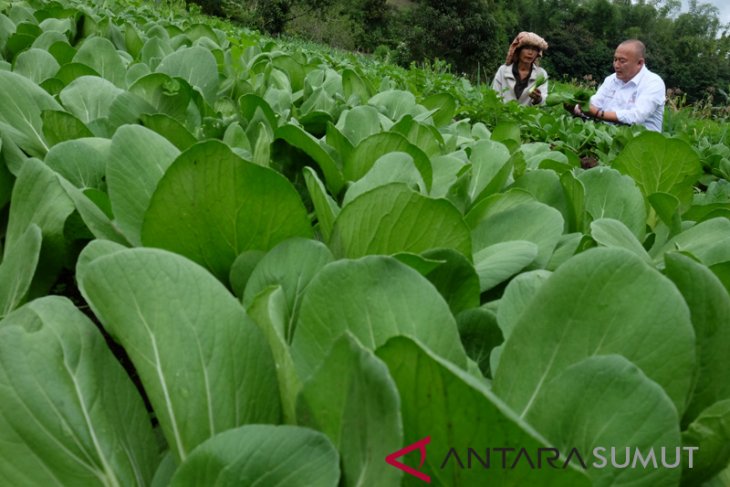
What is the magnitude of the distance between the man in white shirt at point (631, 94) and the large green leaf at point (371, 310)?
6.01 m

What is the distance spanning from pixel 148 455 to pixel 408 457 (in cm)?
27

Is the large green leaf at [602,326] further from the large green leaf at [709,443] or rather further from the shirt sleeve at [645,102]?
the shirt sleeve at [645,102]

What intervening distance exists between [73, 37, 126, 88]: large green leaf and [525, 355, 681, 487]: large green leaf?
60.0 inches

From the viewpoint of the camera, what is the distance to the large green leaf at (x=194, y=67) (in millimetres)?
1525

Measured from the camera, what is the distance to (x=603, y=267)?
55 centimetres

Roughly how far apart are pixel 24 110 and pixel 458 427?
995 mm

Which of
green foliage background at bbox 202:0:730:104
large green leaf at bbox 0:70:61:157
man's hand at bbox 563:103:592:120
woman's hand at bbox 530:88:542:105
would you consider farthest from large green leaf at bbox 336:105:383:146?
green foliage background at bbox 202:0:730:104

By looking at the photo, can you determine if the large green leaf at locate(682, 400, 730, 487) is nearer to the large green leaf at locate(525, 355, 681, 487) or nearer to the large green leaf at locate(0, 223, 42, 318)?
the large green leaf at locate(525, 355, 681, 487)

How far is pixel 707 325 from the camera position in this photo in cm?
58

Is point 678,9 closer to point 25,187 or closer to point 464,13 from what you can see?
point 464,13

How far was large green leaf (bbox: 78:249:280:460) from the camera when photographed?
55 centimetres

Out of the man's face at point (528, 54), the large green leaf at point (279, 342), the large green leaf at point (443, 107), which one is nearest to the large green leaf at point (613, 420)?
the large green leaf at point (279, 342)

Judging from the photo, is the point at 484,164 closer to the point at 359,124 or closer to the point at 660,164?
the point at 359,124

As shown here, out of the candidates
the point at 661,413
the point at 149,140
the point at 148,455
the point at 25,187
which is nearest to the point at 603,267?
the point at 661,413
